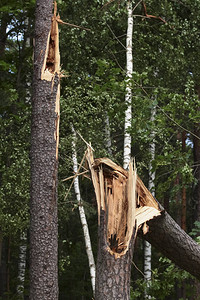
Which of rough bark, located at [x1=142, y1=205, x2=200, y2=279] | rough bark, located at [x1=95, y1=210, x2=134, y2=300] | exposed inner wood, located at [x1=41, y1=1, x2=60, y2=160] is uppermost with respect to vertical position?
exposed inner wood, located at [x1=41, y1=1, x2=60, y2=160]

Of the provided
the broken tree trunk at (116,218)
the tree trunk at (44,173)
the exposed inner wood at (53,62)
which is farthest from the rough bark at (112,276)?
the exposed inner wood at (53,62)

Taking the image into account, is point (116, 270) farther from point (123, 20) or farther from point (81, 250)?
point (81, 250)

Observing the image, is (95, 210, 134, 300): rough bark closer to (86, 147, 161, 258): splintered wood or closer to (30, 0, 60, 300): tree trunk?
(86, 147, 161, 258): splintered wood

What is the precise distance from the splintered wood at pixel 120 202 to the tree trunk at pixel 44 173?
2.59m

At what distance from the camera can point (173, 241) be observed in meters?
4.50

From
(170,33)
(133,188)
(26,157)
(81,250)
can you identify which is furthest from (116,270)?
(81,250)

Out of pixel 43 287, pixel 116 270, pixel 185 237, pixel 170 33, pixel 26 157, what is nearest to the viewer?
pixel 116 270

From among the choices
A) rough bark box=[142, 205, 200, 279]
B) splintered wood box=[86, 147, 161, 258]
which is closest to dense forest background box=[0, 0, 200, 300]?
rough bark box=[142, 205, 200, 279]

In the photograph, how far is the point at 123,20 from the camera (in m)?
14.8

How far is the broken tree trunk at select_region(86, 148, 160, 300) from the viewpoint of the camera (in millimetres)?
3656

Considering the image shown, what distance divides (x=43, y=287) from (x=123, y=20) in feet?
33.5

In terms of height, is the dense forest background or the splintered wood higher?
the dense forest background

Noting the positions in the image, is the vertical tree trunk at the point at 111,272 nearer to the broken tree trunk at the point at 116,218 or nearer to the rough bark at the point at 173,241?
the broken tree trunk at the point at 116,218

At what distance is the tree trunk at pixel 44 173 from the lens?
6574mm
